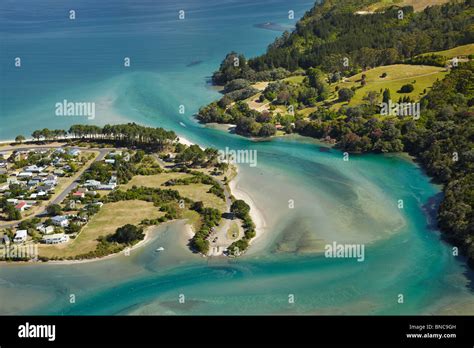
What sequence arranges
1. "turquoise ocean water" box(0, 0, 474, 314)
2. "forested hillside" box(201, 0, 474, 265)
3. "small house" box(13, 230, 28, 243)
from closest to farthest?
"turquoise ocean water" box(0, 0, 474, 314) < "small house" box(13, 230, 28, 243) < "forested hillside" box(201, 0, 474, 265)

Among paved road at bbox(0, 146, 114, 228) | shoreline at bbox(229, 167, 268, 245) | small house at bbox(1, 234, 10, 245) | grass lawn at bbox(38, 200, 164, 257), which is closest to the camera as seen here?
grass lawn at bbox(38, 200, 164, 257)

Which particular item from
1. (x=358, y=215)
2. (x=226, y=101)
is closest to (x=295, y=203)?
(x=358, y=215)

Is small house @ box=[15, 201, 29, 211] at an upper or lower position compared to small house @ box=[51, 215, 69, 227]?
upper

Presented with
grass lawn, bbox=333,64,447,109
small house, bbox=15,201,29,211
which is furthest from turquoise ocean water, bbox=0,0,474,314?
grass lawn, bbox=333,64,447,109

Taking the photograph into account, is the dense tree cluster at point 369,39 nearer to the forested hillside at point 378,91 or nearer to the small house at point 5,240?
the forested hillside at point 378,91

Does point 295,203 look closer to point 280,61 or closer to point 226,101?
point 226,101

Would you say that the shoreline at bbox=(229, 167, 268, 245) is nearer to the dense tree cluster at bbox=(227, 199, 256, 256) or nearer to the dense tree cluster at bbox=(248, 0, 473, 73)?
the dense tree cluster at bbox=(227, 199, 256, 256)

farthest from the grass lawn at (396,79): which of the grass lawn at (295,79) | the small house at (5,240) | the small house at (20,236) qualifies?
the small house at (5,240)
